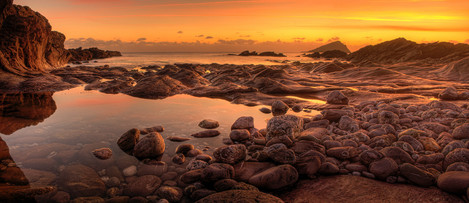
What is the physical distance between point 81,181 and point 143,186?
3.49ft

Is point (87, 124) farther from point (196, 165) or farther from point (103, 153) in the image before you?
point (196, 165)

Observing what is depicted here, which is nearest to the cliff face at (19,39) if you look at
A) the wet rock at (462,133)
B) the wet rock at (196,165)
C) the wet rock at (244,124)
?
the wet rock at (244,124)

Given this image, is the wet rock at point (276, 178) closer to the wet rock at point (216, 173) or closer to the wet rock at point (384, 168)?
the wet rock at point (216, 173)

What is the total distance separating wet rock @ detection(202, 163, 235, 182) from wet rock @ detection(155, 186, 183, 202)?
1.44ft

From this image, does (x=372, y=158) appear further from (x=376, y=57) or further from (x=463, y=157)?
(x=376, y=57)

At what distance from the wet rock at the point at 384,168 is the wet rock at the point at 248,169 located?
66.0 inches

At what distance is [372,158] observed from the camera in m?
4.03

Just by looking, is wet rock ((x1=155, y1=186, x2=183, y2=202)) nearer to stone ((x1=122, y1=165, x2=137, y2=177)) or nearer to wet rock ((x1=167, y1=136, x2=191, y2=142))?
stone ((x1=122, y1=165, x2=137, y2=177))

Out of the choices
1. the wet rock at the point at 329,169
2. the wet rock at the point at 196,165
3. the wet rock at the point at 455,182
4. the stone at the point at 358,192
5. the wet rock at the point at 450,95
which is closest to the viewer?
the wet rock at the point at 455,182

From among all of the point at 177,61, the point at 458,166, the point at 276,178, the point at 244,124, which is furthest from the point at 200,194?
the point at 177,61

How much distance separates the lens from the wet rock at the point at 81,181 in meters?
3.44

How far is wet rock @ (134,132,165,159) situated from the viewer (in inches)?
180

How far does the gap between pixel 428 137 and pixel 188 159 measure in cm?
505

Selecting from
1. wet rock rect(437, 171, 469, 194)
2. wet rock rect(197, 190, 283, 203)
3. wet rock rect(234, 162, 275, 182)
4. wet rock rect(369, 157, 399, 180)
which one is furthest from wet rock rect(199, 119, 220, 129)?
wet rock rect(437, 171, 469, 194)
